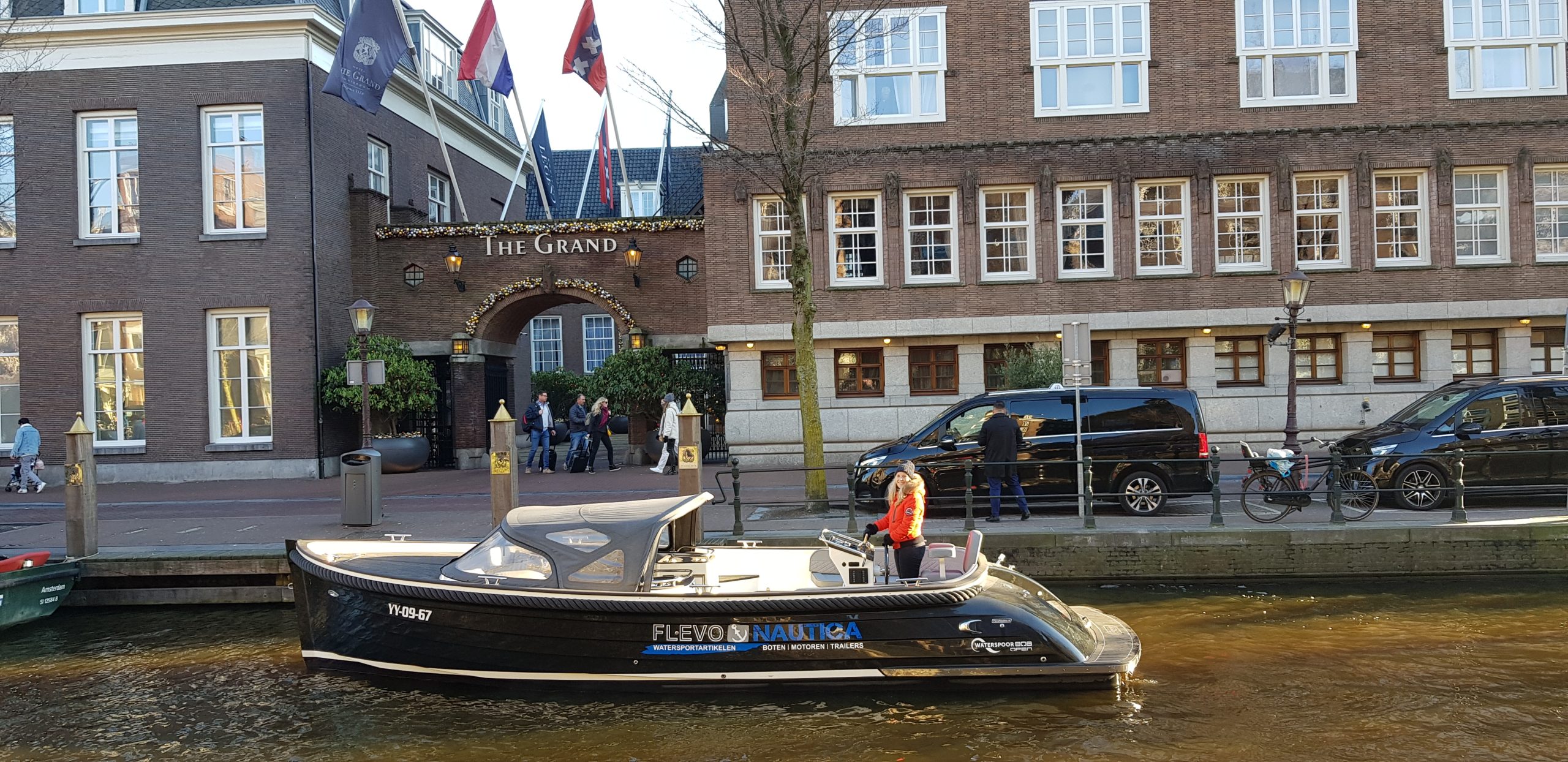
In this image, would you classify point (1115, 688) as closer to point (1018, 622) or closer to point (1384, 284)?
point (1018, 622)

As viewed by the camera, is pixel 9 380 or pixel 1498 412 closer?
pixel 1498 412

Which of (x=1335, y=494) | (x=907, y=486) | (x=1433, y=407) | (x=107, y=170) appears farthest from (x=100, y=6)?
(x=1433, y=407)

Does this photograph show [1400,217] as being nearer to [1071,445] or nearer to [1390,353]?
[1390,353]

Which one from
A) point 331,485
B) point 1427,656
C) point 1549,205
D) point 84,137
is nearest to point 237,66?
point 84,137

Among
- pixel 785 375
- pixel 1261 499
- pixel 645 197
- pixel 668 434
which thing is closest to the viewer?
pixel 1261 499

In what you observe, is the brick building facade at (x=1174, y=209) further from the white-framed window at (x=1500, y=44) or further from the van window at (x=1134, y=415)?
the van window at (x=1134, y=415)

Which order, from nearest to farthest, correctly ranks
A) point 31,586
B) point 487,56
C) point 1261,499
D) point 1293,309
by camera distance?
1. point 31,586
2. point 1261,499
3. point 1293,309
4. point 487,56

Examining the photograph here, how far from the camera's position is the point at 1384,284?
71.9 feet

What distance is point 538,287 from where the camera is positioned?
79.9 ft

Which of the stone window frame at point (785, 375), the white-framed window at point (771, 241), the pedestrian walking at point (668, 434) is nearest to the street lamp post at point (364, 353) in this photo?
the pedestrian walking at point (668, 434)

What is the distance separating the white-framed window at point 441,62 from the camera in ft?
97.3

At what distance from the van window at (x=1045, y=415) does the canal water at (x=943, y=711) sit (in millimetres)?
4100

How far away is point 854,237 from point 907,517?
14720 millimetres

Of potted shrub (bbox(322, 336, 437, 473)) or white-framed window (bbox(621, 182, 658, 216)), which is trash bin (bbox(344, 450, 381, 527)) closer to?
potted shrub (bbox(322, 336, 437, 473))
